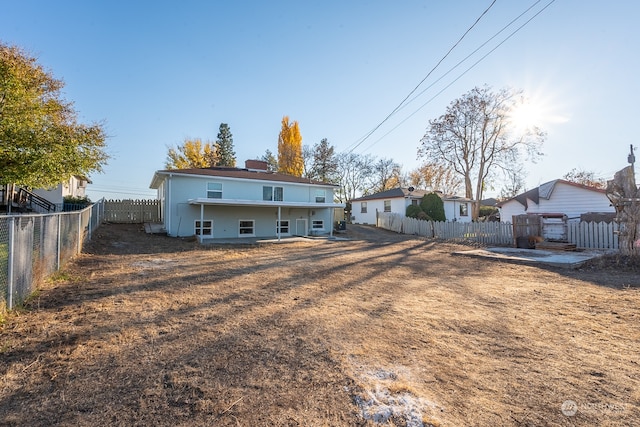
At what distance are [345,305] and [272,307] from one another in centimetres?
120

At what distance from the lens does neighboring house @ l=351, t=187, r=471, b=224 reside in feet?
95.3

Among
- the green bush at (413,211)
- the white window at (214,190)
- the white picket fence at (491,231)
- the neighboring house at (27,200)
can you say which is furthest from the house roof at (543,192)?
the neighboring house at (27,200)

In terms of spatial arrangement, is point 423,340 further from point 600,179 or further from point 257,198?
point 600,179

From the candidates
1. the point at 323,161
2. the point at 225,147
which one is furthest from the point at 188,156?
the point at 323,161

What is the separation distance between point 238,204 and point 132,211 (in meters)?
10.2

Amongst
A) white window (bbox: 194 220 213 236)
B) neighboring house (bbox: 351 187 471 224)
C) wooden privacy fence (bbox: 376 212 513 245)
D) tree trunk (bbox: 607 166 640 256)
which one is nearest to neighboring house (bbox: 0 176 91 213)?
white window (bbox: 194 220 213 236)

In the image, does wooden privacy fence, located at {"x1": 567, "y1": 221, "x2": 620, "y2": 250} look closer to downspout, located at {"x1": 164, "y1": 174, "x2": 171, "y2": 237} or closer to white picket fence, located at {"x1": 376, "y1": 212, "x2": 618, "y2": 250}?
white picket fence, located at {"x1": 376, "y1": 212, "x2": 618, "y2": 250}

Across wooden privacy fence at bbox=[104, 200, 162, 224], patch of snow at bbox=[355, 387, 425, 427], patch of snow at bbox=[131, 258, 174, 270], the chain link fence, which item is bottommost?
patch of snow at bbox=[355, 387, 425, 427]

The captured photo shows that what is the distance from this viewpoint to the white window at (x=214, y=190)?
18688 millimetres

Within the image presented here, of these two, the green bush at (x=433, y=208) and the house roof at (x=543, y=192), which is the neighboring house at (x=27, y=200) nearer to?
the green bush at (x=433, y=208)

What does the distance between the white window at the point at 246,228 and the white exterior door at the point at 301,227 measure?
3.08 m

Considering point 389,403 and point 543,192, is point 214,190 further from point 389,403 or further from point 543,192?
point 543,192

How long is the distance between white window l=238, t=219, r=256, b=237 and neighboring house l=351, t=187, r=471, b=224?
14.3 meters

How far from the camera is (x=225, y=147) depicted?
46.8 meters
